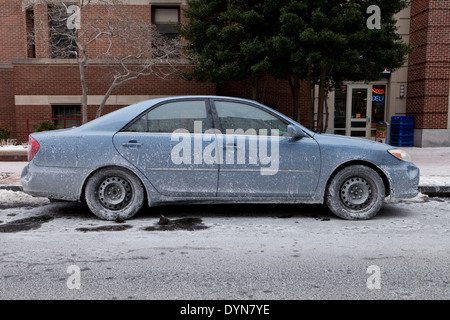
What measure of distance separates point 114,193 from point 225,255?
6.67 ft

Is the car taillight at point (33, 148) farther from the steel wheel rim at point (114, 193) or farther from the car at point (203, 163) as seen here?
the steel wheel rim at point (114, 193)

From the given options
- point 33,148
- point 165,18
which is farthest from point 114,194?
point 165,18

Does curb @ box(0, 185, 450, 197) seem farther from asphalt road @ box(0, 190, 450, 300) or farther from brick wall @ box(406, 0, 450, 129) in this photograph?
brick wall @ box(406, 0, 450, 129)

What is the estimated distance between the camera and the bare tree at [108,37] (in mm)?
12938

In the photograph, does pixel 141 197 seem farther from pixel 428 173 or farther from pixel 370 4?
pixel 370 4

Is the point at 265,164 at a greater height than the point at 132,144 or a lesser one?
lesser

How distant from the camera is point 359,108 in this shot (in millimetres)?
17453

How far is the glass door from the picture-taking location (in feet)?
57.0

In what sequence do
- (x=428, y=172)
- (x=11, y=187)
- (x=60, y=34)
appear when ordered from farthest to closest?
(x=60, y=34) < (x=428, y=172) < (x=11, y=187)

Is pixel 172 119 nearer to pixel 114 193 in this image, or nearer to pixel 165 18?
pixel 114 193

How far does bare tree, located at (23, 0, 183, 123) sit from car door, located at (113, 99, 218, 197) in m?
8.72

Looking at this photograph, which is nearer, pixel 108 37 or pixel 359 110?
pixel 108 37

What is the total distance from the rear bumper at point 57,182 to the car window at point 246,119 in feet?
6.42

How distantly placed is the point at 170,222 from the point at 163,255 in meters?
1.28
